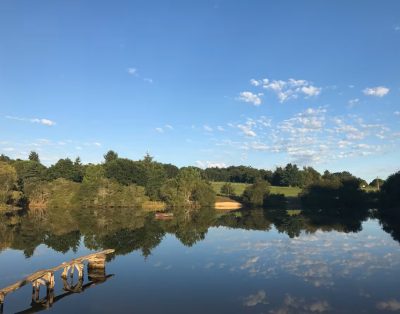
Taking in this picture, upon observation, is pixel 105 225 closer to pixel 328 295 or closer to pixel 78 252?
pixel 78 252

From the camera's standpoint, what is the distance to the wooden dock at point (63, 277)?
74.1 feet

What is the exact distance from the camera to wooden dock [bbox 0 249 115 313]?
22594 mm

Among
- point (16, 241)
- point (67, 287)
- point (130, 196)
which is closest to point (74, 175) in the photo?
point (130, 196)

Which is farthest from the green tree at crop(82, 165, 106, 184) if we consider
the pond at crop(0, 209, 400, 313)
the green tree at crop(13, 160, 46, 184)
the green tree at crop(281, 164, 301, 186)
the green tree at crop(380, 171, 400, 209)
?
the green tree at crop(281, 164, 301, 186)

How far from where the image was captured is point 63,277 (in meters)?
29.0

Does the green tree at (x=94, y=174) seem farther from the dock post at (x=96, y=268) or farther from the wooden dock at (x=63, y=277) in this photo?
the wooden dock at (x=63, y=277)

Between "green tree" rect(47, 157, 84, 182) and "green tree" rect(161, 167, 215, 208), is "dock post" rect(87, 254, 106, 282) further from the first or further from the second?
"green tree" rect(47, 157, 84, 182)

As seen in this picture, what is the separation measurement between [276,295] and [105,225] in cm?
4982

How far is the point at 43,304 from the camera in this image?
23.7 meters

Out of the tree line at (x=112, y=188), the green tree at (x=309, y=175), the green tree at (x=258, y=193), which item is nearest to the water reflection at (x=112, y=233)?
the tree line at (x=112, y=188)

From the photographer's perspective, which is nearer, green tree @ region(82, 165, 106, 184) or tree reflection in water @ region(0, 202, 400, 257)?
tree reflection in water @ region(0, 202, 400, 257)

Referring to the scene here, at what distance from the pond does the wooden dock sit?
1.45 feet

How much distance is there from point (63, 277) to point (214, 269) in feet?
41.9

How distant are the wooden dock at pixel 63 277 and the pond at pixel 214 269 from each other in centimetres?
44
